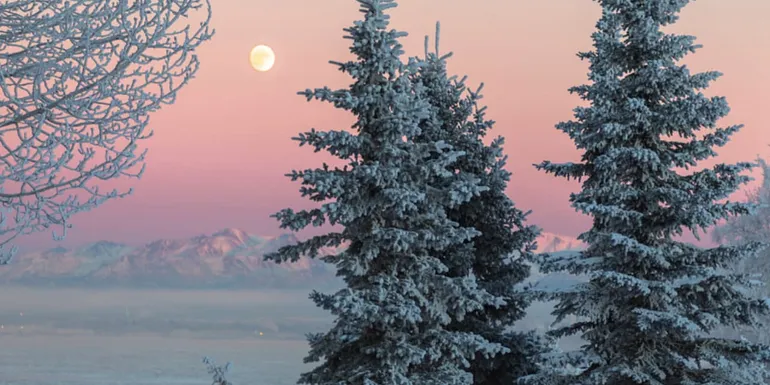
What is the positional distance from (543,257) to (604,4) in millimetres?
4553

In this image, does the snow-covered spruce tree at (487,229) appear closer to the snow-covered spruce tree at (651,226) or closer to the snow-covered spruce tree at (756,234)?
the snow-covered spruce tree at (651,226)

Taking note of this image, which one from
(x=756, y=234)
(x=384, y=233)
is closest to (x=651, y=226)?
(x=384, y=233)

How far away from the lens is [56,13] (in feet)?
38.3

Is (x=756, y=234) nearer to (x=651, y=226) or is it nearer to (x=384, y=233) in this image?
(x=651, y=226)

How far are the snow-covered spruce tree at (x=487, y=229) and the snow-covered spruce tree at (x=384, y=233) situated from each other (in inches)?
98.2

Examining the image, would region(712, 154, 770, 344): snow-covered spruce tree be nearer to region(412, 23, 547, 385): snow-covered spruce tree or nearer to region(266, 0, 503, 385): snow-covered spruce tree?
region(412, 23, 547, 385): snow-covered spruce tree

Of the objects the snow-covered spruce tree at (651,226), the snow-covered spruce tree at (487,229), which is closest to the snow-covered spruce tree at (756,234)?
the snow-covered spruce tree at (487,229)

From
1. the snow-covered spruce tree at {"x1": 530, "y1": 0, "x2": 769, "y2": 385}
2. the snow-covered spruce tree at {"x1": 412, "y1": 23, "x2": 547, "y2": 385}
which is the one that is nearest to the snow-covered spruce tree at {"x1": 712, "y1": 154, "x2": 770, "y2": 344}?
the snow-covered spruce tree at {"x1": 412, "y1": 23, "x2": 547, "y2": 385}

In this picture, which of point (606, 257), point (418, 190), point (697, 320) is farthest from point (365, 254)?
point (697, 320)

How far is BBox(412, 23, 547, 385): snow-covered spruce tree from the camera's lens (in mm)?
19250

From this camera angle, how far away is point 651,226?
15672 millimetres

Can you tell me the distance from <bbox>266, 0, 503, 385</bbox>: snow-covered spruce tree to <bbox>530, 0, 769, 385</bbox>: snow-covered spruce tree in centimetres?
182

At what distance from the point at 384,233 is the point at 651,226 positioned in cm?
439

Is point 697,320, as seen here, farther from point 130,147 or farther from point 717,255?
A: point 130,147
